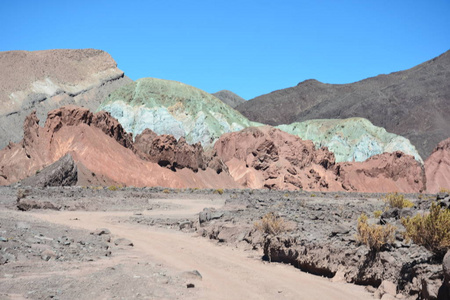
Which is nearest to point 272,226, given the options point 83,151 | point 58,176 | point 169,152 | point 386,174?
point 58,176

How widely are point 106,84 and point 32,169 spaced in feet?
296

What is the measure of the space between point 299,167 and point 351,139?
37.7 meters

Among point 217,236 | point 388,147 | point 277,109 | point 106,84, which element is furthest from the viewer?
point 277,109

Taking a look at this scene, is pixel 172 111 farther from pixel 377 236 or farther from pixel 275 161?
pixel 377 236

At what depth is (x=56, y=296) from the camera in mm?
7453

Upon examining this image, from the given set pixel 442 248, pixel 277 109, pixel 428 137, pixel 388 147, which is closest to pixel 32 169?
pixel 442 248

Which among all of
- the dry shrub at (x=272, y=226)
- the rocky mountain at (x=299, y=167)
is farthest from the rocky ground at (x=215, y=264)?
the rocky mountain at (x=299, y=167)

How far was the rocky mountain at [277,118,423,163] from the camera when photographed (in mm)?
96812

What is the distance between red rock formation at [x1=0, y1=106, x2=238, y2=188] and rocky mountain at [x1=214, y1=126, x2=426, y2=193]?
642 inches

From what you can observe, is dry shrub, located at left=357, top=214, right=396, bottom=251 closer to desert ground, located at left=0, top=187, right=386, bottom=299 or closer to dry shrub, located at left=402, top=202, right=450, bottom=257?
dry shrub, located at left=402, top=202, right=450, bottom=257

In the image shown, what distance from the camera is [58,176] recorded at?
3631 centimetres

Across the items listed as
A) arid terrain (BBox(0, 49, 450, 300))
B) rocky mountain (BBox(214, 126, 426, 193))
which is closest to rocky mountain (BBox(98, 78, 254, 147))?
arid terrain (BBox(0, 49, 450, 300))

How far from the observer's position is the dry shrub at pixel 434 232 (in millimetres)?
8477

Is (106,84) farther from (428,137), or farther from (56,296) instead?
(56,296)
